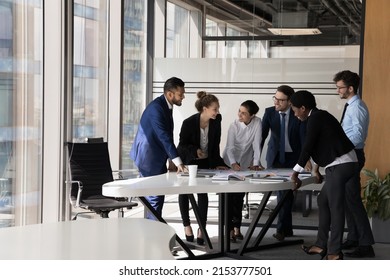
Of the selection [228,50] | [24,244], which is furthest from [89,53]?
[24,244]

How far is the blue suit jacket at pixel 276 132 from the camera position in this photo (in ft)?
26.0

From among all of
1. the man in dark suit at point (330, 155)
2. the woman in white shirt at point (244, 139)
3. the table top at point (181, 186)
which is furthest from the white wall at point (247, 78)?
the table top at point (181, 186)

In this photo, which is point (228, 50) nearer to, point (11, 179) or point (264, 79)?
point (264, 79)

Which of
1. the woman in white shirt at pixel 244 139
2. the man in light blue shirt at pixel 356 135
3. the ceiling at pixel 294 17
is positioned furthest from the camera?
the ceiling at pixel 294 17

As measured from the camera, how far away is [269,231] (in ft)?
28.4

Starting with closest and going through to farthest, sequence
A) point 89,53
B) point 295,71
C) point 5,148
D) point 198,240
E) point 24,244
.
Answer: point 24,244, point 5,148, point 198,240, point 89,53, point 295,71

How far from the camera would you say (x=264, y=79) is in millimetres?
8883

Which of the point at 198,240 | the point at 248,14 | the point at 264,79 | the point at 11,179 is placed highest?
the point at 248,14

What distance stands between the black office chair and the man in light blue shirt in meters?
2.08

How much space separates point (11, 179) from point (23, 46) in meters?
1.19

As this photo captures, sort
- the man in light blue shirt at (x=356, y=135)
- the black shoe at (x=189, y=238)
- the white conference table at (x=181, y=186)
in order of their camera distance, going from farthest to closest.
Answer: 1. the black shoe at (x=189, y=238)
2. the man in light blue shirt at (x=356, y=135)
3. the white conference table at (x=181, y=186)

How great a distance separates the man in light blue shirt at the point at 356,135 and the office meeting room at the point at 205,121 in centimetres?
1

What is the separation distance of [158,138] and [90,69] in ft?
6.15

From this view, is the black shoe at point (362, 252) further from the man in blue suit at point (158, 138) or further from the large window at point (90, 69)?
the large window at point (90, 69)
